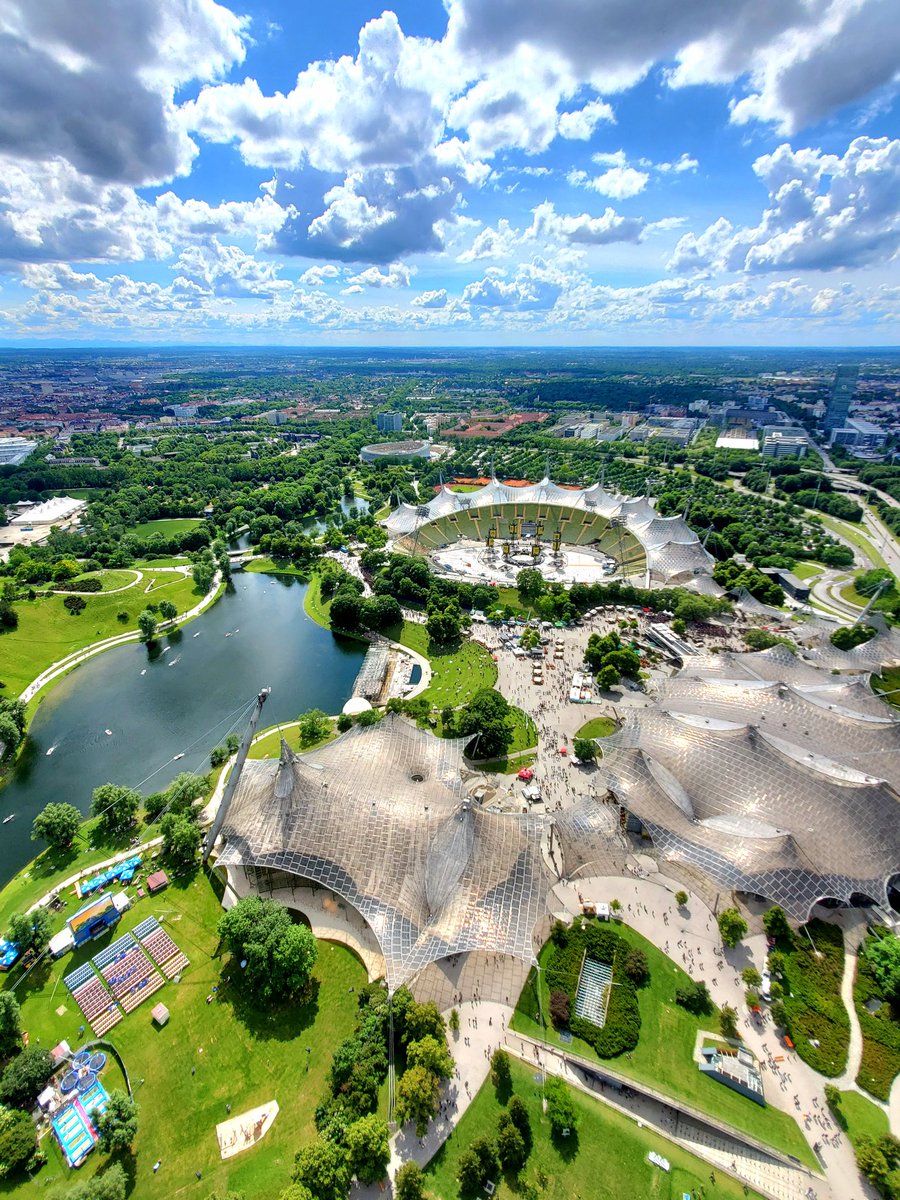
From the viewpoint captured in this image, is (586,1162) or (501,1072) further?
(501,1072)

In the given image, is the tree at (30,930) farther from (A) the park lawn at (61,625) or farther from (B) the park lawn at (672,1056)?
(A) the park lawn at (61,625)

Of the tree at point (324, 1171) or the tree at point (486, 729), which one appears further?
the tree at point (486, 729)

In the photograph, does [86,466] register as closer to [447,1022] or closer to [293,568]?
[293,568]

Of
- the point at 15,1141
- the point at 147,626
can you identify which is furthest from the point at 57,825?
the point at 147,626

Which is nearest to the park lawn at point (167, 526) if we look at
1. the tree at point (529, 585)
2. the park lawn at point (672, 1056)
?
the tree at point (529, 585)

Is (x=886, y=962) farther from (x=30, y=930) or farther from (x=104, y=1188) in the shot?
(x=30, y=930)

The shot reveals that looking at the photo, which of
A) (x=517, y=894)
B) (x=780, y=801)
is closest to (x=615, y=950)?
(x=517, y=894)

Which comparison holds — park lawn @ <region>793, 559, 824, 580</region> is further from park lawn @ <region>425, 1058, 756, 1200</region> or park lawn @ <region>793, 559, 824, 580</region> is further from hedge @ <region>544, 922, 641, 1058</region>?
park lawn @ <region>425, 1058, 756, 1200</region>
